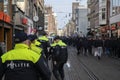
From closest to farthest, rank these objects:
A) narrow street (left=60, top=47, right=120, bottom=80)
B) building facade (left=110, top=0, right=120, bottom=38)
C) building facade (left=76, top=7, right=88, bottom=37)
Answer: narrow street (left=60, top=47, right=120, bottom=80), building facade (left=110, top=0, right=120, bottom=38), building facade (left=76, top=7, right=88, bottom=37)

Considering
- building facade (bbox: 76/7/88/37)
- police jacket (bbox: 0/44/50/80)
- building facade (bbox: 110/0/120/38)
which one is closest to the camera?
police jacket (bbox: 0/44/50/80)

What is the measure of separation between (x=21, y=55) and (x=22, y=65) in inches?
6.8

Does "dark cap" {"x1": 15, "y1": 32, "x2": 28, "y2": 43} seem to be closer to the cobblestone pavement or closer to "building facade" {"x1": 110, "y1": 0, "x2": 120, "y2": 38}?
the cobblestone pavement

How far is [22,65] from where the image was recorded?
6.22 meters

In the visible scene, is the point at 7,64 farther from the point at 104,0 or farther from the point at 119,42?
the point at 104,0

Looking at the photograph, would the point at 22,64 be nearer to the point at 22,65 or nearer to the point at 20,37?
the point at 22,65

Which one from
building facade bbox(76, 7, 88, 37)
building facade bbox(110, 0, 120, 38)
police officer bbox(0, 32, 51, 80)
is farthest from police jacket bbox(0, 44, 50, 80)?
building facade bbox(76, 7, 88, 37)

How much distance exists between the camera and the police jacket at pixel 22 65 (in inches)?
245

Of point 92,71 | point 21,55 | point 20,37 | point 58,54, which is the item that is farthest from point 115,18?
point 21,55

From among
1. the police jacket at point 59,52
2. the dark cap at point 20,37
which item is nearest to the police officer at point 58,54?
the police jacket at point 59,52

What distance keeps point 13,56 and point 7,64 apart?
0.15m

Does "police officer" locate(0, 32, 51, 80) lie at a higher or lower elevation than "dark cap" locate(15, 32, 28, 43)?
lower

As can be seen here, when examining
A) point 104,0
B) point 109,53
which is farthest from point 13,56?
point 104,0

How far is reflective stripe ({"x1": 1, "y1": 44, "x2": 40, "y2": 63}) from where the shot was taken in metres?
6.29
